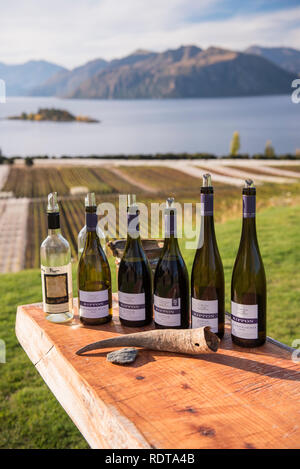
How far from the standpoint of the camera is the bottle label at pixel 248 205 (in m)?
1.14

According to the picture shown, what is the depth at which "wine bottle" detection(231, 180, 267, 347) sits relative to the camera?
1.19 metres

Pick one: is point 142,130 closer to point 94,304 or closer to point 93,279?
point 93,279

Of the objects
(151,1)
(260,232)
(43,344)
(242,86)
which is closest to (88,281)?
(43,344)

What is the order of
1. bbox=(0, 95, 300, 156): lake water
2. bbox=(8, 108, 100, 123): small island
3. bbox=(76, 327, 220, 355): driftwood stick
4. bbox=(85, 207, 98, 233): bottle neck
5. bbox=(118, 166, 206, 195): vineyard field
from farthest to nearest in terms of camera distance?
bbox=(8, 108, 100, 123): small island → bbox=(0, 95, 300, 156): lake water → bbox=(118, 166, 206, 195): vineyard field → bbox=(85, 207, 98, 233): bottle neck → bbox=(76, 327, 220, 355): driftwood stick

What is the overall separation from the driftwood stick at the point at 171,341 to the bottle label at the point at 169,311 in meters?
0.09

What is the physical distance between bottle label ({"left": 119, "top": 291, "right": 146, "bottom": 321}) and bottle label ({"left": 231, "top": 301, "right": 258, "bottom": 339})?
0.96ft

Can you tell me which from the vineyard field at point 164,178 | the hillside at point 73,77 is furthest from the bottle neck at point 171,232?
the hillside at point 73,77

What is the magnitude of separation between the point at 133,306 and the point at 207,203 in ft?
1.34

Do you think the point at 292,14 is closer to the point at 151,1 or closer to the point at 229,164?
the point at 229,164

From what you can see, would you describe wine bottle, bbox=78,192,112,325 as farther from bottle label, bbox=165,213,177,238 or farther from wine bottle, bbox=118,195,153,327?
bottle label, bbox=165,213,177,238

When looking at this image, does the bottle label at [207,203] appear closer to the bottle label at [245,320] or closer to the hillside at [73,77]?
the bottle label at [245,320]

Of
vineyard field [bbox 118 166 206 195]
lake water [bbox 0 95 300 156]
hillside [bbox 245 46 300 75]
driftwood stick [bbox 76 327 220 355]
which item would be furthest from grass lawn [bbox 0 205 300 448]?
hillside [bbox 245 46 300 75]

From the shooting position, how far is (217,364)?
1.16m
